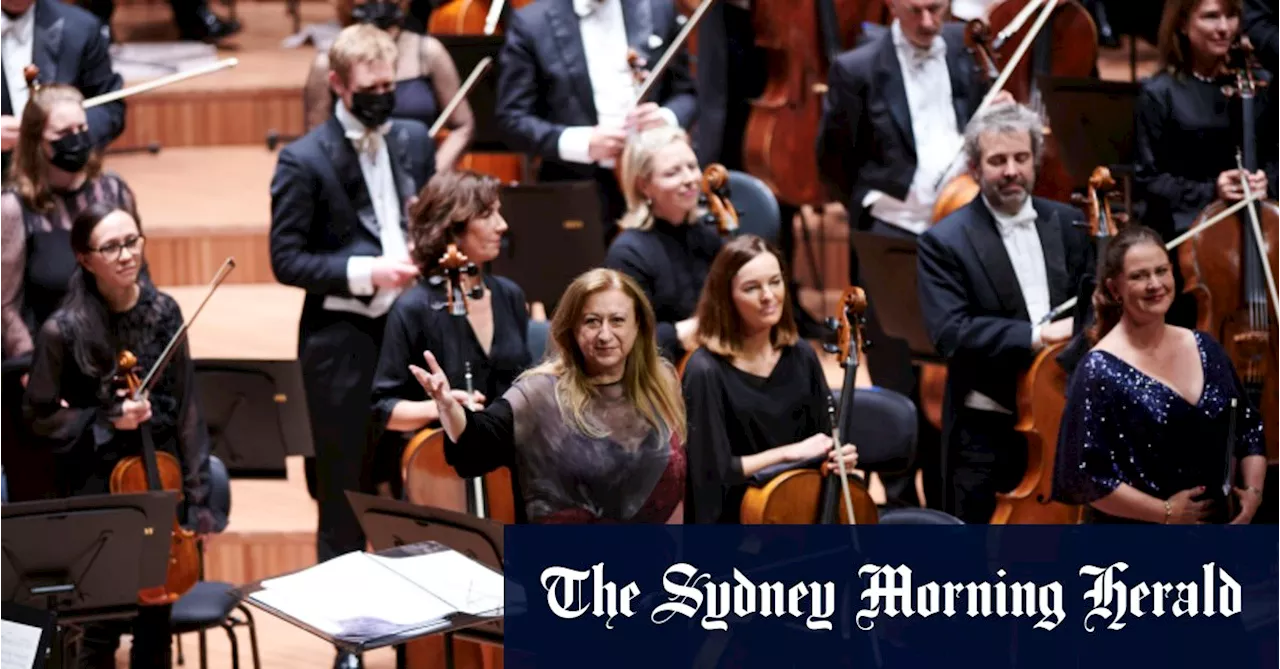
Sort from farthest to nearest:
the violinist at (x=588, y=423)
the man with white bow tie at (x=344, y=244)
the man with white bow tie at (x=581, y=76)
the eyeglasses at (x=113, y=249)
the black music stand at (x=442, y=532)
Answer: the man with white bow tie at (x=581, y=76) < the man with white bow tie at (x=344, y=244) < the eyeglasses at (x=113, y=249) < the violinist at (x=588, y=423) < the black music stand at (x=442, y=532)

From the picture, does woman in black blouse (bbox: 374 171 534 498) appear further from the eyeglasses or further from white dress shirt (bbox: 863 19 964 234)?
white dress shirt (bbox: 863 19 964 234)

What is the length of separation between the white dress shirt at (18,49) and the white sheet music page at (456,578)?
6.68 feet

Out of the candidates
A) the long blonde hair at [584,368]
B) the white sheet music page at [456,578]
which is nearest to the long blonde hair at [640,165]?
the long blonde hair at [584,368]

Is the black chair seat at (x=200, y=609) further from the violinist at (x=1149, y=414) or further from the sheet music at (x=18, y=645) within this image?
the violinist at (x=1149, y=414)

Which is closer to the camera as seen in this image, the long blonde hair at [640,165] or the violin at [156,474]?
the violin at [156,474]

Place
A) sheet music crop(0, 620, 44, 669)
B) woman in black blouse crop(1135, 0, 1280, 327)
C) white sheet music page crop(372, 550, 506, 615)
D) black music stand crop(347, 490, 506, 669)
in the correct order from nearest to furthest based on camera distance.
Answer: sheet music crop(0, 620, 44, 669)
white sheet music page crop(372, 550, 506, 615)
black music stand crop(347, 490, 506, 669)
woman in black blouse crop(1135, 0, 1280, 327)

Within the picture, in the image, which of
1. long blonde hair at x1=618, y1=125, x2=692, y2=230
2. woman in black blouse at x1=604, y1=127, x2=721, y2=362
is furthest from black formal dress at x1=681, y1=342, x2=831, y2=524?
long blonde hair at x1=618, y1=125, x2=692, y2=230

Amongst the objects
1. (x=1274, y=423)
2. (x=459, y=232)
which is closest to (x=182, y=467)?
(x=459, y=232)

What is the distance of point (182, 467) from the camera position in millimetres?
4156

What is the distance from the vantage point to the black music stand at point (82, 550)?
367 cm

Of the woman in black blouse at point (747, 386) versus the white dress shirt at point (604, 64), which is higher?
the white dress shirt at point (604, 64)

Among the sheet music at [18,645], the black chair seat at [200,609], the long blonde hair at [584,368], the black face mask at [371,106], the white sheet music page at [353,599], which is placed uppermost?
the black face mask at [371,106]

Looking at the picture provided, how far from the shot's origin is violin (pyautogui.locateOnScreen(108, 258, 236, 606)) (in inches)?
158

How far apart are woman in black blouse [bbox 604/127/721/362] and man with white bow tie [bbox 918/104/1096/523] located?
436 millimetres
